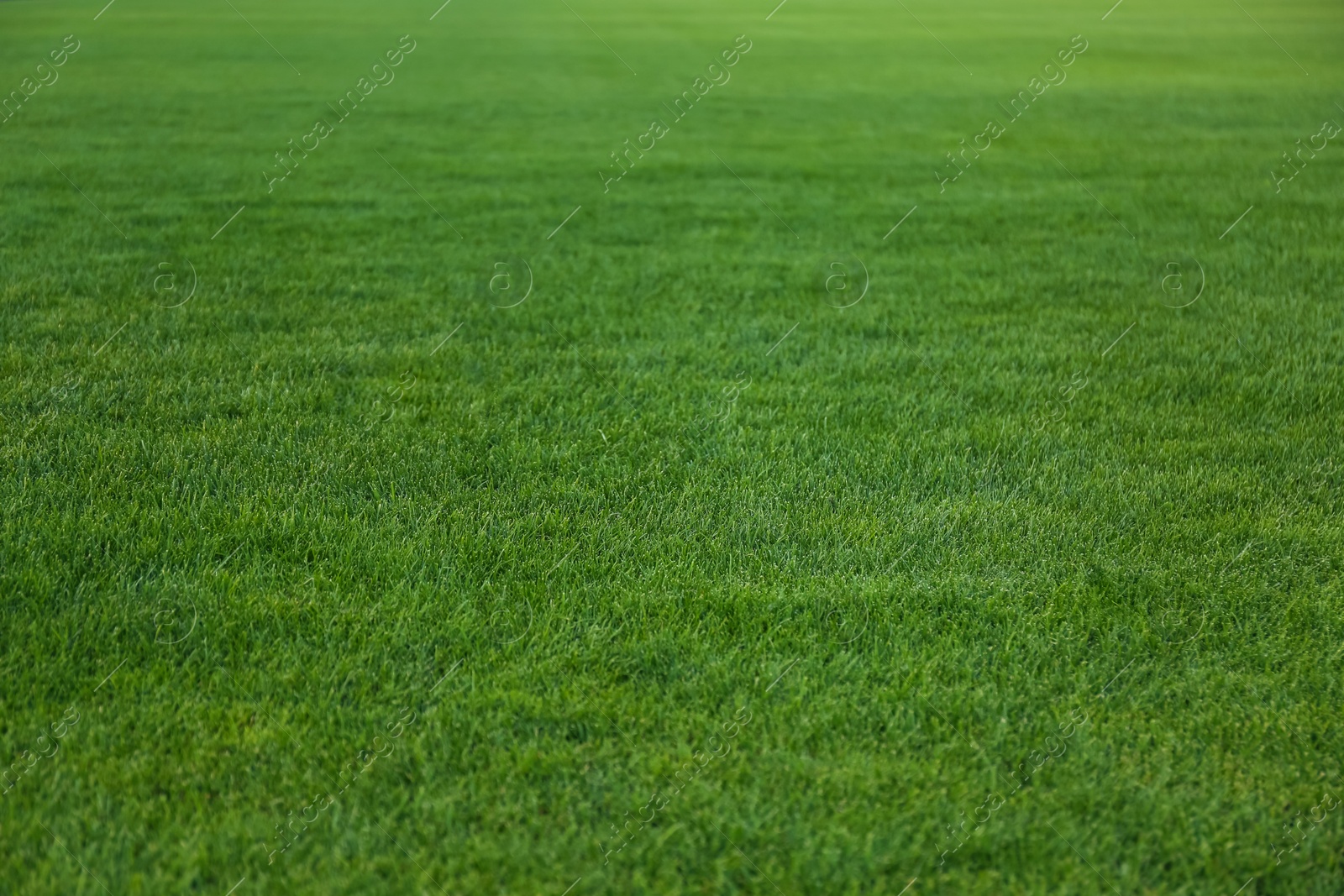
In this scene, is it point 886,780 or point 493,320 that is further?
point 493,320

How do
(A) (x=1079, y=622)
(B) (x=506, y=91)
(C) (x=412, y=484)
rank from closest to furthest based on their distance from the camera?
1. (A) (x=1079, y=622)
2. (C) (x=412, y=484)
3. (B) (x=506, y=91)

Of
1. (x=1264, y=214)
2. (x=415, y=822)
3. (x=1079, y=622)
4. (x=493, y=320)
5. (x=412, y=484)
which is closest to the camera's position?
(x=415, y=822)

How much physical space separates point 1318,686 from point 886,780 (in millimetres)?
1316

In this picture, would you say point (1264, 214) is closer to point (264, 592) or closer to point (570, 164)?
point (570, 164)

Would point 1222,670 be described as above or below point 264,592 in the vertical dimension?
Result: below

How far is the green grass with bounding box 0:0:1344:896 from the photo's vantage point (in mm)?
2463

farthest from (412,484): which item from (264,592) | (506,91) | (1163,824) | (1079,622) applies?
(506,91)

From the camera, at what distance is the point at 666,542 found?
11.6ft

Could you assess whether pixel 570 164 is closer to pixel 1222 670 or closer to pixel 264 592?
pixel 264 592

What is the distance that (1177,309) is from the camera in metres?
5.84

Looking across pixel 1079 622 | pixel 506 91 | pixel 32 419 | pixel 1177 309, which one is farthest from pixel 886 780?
pixel 506 91

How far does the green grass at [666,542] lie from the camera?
246cm

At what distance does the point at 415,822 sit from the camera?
96.7 inches

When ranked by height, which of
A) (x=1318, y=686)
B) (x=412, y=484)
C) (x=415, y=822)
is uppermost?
(x=412, y=484)
